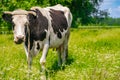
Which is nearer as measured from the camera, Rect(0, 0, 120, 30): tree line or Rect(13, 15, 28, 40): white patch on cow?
Rect(13, 15, 28, 40): white patch on cow

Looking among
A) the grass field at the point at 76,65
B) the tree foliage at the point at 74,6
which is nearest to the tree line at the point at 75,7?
the tree foliage at the point at 74,6

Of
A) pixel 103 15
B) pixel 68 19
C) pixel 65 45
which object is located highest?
pixel 68 19

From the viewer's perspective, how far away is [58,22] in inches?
605

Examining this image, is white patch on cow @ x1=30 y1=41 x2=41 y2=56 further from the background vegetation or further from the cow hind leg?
the cow hind leg

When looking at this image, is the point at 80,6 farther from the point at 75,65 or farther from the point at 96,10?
the point at 75,65

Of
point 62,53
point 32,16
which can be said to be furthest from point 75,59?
point 32,16

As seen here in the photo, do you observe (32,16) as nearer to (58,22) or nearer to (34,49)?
(34,49)

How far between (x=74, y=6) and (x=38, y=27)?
5130 cm

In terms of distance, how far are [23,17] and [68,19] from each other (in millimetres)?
5092

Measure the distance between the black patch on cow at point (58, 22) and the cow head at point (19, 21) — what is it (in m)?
1.94

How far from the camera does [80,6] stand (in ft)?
217

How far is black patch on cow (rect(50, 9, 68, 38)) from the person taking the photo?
48.5 ft

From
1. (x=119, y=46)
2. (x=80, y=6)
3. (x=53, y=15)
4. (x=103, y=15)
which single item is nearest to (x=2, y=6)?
(x=80, y=6)

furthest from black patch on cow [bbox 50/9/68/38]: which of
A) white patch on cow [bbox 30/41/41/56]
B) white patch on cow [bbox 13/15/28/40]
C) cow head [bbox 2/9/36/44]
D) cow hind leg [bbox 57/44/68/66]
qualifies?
white patch on cow [bbox 13/15/28/40]
